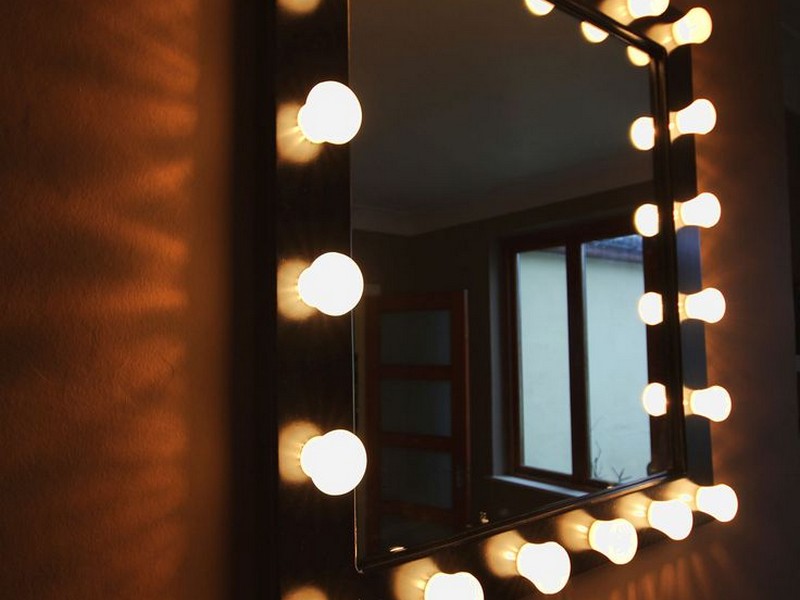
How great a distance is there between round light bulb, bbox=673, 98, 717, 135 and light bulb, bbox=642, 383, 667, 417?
1.24ft

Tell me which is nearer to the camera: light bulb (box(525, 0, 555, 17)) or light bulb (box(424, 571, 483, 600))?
light bulb (box(424, 571, 483, 600))

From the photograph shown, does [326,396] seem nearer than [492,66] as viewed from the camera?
Yes

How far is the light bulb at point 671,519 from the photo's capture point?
2.43ft

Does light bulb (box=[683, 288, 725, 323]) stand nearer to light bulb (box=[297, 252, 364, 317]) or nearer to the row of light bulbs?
the row of light bulbs

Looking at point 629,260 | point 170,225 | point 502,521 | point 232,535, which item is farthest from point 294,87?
point 629,260

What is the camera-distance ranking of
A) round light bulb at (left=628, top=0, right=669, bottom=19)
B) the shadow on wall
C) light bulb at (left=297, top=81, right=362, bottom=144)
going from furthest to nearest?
round light bulb at (left=628, top=0, right=669, bottom=19), light bulb at (left=297, top=81, right=362, bottom=144), the shadow on wall

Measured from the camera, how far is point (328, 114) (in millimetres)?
477

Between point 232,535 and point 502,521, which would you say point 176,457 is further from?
point 502,521

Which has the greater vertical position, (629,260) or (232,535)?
(629,260)

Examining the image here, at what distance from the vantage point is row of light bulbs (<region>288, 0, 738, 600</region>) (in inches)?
18.3

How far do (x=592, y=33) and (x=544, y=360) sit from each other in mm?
448

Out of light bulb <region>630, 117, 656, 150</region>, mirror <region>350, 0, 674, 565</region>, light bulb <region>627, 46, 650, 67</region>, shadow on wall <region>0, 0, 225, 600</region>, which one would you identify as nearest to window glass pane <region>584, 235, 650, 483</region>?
mirror <region>350, 0, 674, 565</region>

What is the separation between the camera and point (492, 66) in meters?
0.71

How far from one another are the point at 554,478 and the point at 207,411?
44cm
